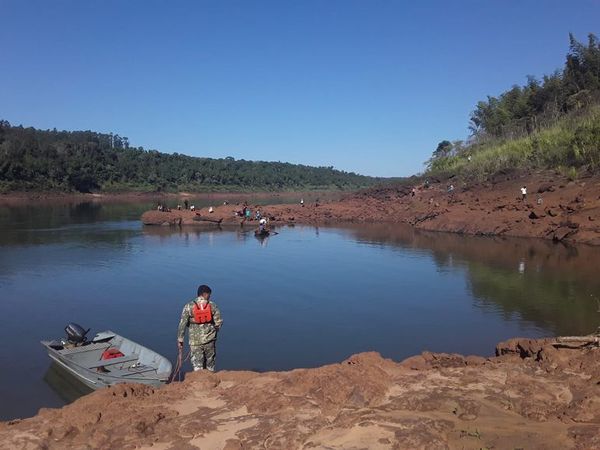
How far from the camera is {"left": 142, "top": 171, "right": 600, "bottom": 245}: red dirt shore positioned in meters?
29.5

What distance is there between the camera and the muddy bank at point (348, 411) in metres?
5.74

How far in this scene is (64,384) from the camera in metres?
10.9

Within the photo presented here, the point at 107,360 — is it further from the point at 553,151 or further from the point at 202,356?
the point at 553,151

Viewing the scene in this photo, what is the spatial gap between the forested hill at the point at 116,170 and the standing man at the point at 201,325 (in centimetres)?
7909

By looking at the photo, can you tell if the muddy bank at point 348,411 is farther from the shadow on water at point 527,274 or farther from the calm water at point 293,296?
the shadow on water at point 527,274

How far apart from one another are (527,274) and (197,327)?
16.7m

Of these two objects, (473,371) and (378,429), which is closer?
(378,429)

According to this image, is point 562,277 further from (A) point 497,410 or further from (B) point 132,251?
(B) point 132,251

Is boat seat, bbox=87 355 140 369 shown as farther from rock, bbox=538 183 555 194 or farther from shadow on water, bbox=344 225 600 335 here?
rock, bbox=538 183 555 194

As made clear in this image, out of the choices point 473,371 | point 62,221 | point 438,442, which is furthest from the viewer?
point 62,221

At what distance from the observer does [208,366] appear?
29.8 feet

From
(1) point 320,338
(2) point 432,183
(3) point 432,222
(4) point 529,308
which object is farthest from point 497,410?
(2) point 432,183

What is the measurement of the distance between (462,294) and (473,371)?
10.8 m

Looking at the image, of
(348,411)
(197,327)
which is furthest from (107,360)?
(348,411)
